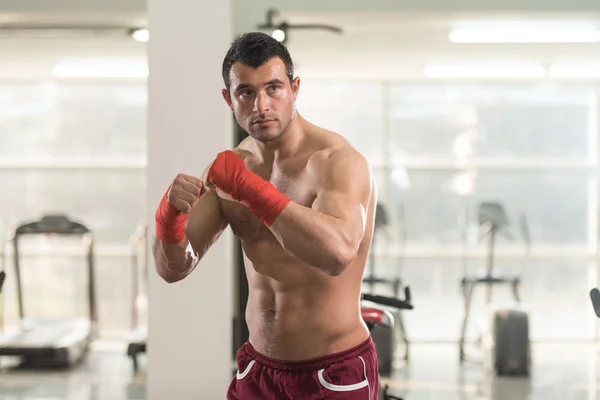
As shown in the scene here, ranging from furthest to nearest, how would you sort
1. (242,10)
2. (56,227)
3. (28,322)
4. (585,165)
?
(585,165) → (28,322) → (56,227) → (242,10)

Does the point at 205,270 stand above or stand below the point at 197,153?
below

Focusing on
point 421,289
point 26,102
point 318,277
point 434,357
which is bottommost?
point 434,357

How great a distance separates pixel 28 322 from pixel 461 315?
170 inches

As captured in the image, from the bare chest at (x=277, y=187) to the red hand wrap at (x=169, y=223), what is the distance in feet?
0.74

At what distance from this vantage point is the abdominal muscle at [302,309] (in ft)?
6.06

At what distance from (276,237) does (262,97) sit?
31cm

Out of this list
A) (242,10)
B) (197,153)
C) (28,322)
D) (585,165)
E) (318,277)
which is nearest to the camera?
(318,277)

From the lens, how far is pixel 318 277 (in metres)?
1.84

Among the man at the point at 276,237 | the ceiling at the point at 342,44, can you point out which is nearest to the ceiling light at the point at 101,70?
the ceiling at the point at 342,44

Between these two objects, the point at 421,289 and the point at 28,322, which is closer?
the point at 28,322

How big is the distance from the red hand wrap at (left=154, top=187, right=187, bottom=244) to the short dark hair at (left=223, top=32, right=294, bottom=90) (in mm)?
334

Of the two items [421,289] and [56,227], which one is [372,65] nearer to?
[421,289]

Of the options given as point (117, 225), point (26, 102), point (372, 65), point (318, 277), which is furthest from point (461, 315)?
point (318, 277)

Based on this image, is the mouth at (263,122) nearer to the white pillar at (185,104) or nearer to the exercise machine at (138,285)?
the white pillar at (185,104)
